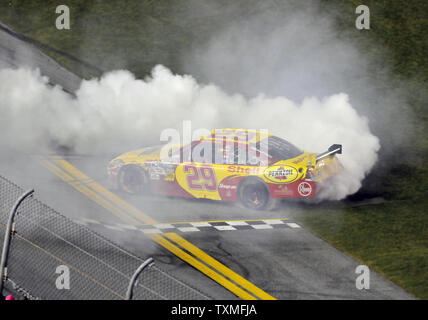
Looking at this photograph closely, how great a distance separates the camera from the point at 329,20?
78.6 ft

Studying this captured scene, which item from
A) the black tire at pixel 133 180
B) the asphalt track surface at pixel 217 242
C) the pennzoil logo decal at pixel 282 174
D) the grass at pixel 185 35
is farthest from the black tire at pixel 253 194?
the grass at pixel 185 35

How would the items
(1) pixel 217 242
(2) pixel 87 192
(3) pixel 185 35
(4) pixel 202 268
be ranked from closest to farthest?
(4) pixel 202 268
(1) pixel 217 242
(2) pixel 87 192
(3) pixel 185 35

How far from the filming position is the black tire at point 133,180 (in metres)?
14.3

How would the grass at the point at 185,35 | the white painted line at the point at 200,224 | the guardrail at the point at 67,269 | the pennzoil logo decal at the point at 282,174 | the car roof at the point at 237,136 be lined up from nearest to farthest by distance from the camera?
1. the guardrail at the point at 67,269
2. the white painted line at the point at 200,224
3. the pennzoil logo decal at the point at 282,174
4. the car roof at the point at 237,136
5. the grass at the point at 185,35

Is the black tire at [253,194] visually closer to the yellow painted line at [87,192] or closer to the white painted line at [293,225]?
the white painted line at [293,225]

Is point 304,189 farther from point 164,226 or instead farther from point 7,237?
point 7,237

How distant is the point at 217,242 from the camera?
11992 mm

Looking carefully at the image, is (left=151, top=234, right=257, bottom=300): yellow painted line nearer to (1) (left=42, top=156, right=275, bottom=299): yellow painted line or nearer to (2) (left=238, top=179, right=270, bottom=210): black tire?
(1) (left=42, top=156, right=275, bottom=299): yellow painted line

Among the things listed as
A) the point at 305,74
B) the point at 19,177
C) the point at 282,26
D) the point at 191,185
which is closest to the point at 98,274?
the point at 191,185

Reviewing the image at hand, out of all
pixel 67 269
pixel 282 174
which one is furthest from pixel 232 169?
pixel 67 269

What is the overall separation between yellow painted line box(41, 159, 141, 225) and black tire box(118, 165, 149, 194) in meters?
0.60

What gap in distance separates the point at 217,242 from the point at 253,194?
191 cm

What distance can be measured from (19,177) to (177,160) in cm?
361

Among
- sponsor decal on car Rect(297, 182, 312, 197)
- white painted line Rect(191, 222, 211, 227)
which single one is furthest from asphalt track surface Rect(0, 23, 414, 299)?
sponsor decal on car Rect(297, 182, 312, 197)
